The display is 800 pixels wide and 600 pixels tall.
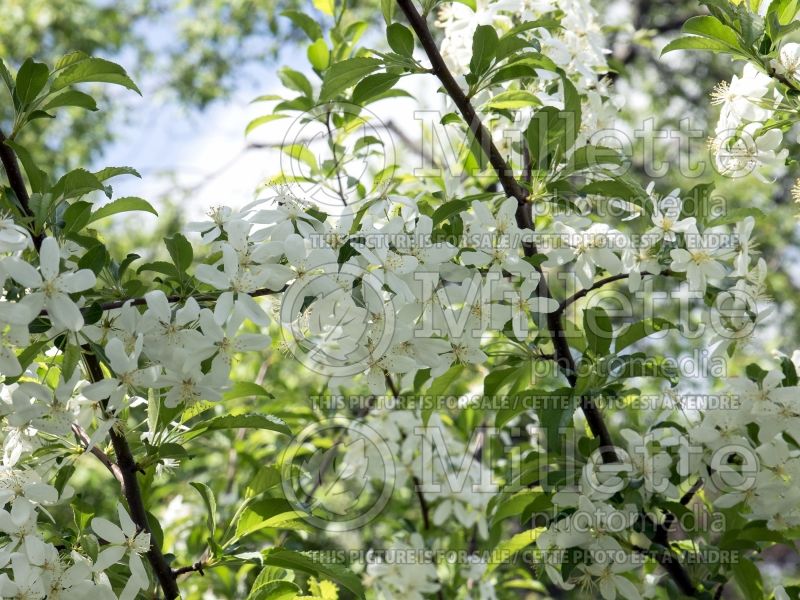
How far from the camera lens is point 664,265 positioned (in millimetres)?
1738

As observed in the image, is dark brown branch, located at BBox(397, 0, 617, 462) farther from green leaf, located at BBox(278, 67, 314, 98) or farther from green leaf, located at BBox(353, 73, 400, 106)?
green leaf, located at BBox(278, 67, 314, 98)

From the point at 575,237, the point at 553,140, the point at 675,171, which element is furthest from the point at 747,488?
the point at 675,171

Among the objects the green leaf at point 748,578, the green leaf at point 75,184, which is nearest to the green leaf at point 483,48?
the green leaf at point 75,184

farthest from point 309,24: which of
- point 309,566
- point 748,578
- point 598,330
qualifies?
point 748,578

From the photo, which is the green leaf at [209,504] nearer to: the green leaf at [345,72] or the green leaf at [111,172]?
the green leaf at [111,172]

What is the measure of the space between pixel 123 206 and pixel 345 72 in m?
0.47

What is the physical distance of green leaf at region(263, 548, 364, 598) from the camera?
1487mm

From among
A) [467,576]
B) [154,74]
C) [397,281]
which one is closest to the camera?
[397,281]

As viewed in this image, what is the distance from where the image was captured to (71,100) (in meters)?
1.47

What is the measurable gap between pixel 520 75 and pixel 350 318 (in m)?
0.61

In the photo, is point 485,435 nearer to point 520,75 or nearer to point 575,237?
point 575,237

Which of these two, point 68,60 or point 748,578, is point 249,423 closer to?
point 68,60

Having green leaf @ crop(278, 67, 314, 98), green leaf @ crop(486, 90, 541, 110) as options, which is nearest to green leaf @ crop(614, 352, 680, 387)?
green leaf @ crop(486, 90, 541, 110)

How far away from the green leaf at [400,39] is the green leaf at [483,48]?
119 millimetres
